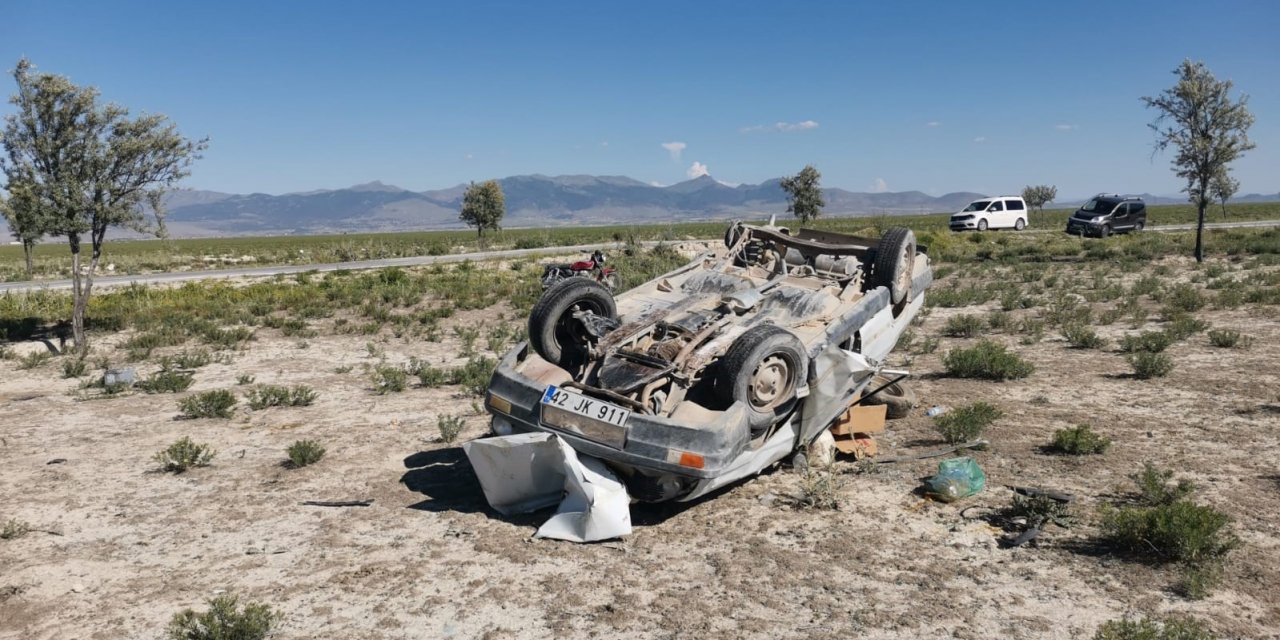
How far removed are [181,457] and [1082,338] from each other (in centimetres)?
1162

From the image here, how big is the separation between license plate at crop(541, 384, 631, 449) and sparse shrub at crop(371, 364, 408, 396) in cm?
517

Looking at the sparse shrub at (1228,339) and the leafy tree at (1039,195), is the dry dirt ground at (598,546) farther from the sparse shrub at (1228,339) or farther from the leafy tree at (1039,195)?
the leafy tree at (1039,195)

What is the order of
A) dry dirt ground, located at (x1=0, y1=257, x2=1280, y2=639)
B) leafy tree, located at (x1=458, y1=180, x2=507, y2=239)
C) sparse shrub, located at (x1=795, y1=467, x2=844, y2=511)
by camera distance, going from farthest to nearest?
leafy tree, located at (x1=458, y1=180, x2=507, y2=239)
sparse shrub, located at (x1=795, y1=467, x2=844, y2=511)
dry dirt ground, located at (x1=0, y1=257, x2=1280, y2=639)

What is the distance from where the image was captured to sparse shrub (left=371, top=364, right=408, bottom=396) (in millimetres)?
10320

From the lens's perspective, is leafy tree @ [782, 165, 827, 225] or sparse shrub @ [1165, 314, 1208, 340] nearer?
sparse shrub @ [1165, 314, 1208, 340]

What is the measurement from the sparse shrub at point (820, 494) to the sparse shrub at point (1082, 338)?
7488mm

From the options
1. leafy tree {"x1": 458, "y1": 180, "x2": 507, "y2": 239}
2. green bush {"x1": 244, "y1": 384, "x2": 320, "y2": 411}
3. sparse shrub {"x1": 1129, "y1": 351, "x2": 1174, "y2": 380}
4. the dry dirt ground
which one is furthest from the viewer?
leafy tree {"x1": 458, "y1": 180, "x2": 507, "y2": 239}

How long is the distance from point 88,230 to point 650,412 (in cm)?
1339

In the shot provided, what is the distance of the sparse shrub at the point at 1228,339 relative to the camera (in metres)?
11.0

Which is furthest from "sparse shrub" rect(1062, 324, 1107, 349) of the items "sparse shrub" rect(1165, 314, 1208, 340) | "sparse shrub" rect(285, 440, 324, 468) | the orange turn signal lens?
"sparse shrub" rect(285, 440, 324, 468)

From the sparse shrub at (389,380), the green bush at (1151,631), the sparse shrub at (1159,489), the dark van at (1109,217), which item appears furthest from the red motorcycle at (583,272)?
the dark van at (1109,217)

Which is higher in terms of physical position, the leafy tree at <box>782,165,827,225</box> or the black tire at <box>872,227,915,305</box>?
the leafy tree at <box>782,165,827,225</box>

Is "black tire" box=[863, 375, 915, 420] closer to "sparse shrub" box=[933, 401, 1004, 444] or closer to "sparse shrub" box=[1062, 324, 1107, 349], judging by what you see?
"sparse shrub" box=[933, 401, 1004, 444]

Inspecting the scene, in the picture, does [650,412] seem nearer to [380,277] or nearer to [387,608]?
[387,608]
